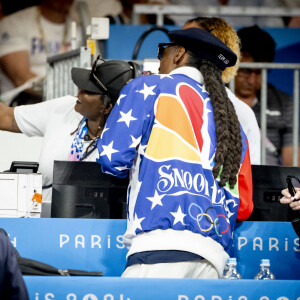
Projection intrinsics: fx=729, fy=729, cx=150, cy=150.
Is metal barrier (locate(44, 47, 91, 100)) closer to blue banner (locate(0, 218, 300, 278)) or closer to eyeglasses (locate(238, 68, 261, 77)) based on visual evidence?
eyeglasses (locate(238, 68, 261, 77))

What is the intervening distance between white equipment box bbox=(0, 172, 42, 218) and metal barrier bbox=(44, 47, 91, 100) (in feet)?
6.49

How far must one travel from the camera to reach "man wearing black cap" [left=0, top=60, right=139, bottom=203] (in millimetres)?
3416

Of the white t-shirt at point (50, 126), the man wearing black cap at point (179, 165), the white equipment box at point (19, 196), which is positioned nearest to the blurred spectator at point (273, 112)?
the white t-shirt at point (50, 126)

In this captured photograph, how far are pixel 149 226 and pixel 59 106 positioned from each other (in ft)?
4.61

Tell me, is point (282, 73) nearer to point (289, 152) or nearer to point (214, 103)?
point (289, 152)

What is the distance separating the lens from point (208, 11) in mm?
6418

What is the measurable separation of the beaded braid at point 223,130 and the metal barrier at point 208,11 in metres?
Answer: 3.15

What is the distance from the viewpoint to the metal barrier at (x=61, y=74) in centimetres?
501

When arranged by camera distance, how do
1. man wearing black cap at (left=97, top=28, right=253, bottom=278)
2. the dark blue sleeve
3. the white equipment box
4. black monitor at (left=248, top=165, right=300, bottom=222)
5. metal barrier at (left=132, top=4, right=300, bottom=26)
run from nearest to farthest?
the dark blue sleeve, man wearing black cap at (left=97, top=28, right=253, bottom=278), the white equipment box, black monitor at (left=248, top=165, right=300, bottom=222), metal barrier at (left=132, top=4, right=300, bottom=26)

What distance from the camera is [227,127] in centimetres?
256

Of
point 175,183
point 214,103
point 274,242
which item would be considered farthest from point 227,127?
point 274,242

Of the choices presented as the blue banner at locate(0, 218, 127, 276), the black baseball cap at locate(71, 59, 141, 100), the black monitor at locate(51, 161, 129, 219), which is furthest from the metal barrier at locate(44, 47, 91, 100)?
the blue banner at locate(0, 218, 127, 276)

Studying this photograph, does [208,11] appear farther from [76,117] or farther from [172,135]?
[172,135]

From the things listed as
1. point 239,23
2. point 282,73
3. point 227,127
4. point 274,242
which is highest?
point 239,23
